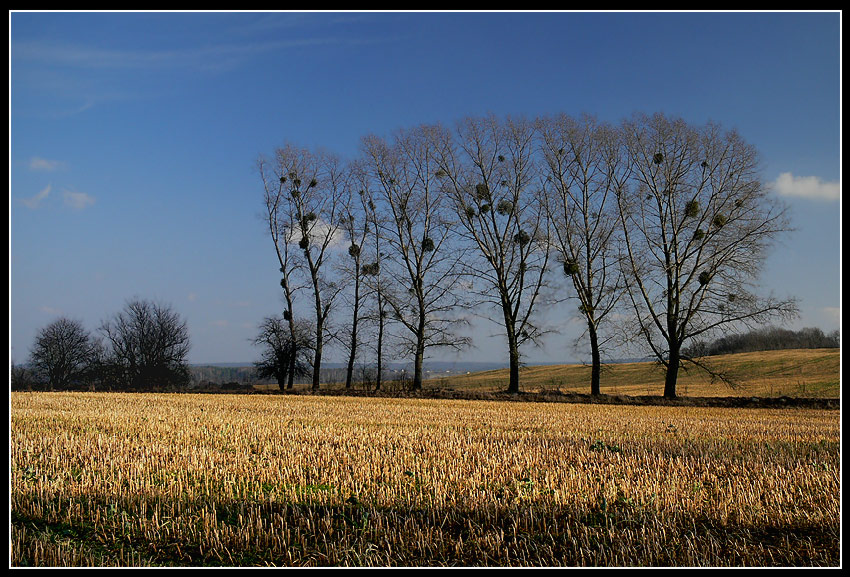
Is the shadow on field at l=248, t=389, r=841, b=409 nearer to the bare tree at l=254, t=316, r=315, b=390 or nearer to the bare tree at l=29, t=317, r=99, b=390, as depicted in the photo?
the bare tree at l=254, t=316, r=315, b=390

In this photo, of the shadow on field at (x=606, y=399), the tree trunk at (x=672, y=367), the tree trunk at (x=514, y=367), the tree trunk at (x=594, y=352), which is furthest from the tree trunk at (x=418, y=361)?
the tree trunk at (x=672, y=367)

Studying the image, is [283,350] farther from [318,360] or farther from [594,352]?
[594,352]

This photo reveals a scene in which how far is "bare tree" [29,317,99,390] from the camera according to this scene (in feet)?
142

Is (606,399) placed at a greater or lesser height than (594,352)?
lesser

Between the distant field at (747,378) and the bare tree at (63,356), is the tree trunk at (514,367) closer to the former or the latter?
the distant field at (747,378)

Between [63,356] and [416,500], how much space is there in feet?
155

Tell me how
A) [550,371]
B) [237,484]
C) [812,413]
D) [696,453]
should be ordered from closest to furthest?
[237,484]
[696,453]
[812,413]
[550,371]

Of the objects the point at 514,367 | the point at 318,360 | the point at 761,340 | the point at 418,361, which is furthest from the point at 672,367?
the point at 318,360

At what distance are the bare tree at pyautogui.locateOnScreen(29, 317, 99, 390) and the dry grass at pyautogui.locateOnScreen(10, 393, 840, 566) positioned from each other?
127ft

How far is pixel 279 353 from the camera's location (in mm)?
37938

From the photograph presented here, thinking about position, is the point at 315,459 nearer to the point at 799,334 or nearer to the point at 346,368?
the point at 346,368

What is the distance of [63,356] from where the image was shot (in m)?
44.8

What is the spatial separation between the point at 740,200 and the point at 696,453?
2059 centimetres
